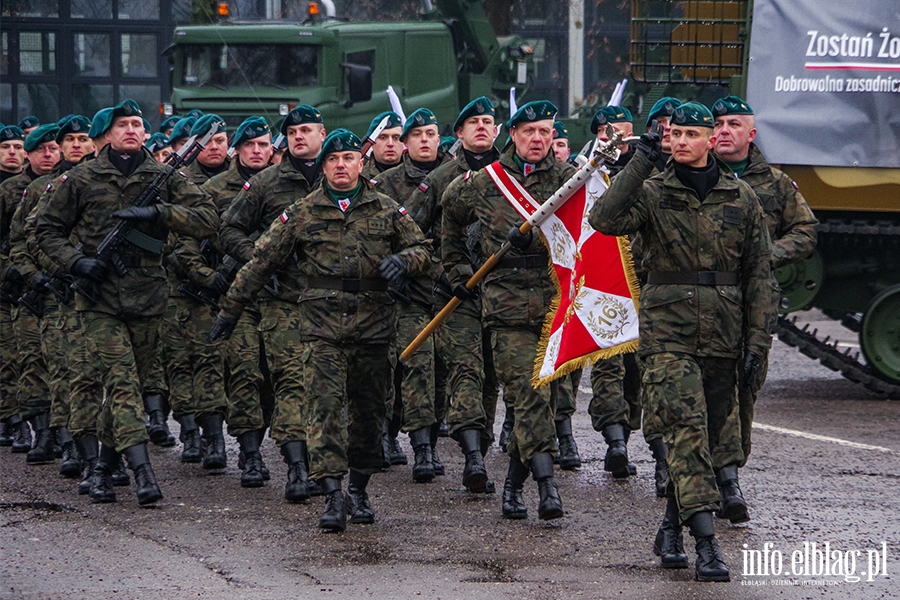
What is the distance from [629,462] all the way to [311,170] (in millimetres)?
2647

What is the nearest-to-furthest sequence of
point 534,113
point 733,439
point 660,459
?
point 733,439 → point 534,113 → point 660,459

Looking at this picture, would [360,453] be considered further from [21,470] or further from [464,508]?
[21,470]

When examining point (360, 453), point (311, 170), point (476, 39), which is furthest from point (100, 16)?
point (360, 453)

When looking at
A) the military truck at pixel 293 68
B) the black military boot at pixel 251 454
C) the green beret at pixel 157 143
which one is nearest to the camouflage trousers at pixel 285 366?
the black military boot at pixel 251 454

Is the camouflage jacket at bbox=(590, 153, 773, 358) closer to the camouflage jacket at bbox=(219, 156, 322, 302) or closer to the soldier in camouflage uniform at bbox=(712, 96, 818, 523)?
the soldier in camouflage uniform at bbox=(712, 96, 818, 523)

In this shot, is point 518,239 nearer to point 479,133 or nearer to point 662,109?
point 479,133

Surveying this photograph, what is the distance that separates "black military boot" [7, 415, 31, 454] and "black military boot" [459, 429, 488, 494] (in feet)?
11.4

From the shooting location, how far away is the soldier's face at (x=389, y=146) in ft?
37.4

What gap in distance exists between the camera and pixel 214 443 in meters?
9.96

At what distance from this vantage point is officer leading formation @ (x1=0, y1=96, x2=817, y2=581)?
23.4 feet

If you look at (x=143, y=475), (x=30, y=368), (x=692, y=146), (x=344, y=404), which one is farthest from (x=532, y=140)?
(x=30, y=368)

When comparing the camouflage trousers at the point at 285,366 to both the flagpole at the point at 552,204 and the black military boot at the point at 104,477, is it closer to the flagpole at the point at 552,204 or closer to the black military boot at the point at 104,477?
the flagpole at the point at 552,204

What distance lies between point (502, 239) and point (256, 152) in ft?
7.68

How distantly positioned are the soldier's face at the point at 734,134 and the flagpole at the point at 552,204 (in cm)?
99
